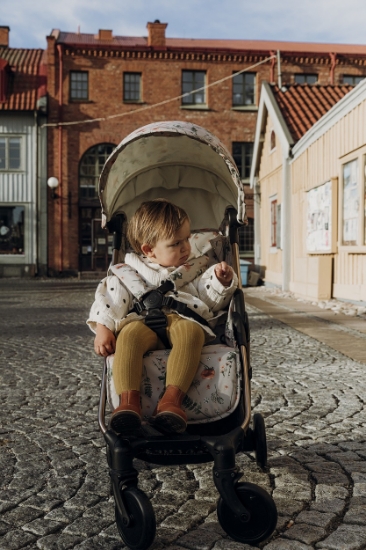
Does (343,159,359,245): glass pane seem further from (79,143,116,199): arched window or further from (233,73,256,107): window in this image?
(233,73,256,107): window

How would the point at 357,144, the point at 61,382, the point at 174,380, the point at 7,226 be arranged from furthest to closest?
the point at 7,226 < the point at 357,144 < the point at 61,382 < the point at 174,380

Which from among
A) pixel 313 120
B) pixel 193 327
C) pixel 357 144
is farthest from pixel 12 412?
pixel 313 120

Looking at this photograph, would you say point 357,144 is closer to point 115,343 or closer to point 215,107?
point 115,343

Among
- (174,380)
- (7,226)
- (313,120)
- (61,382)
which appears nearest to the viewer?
(174,380)

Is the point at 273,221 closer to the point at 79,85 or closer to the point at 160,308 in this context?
the point at 79,85

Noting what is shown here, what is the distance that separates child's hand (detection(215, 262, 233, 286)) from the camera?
3184 mm

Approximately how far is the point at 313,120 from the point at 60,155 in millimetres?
13676

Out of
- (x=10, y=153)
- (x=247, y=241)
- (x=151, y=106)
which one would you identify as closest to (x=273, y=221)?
(x=247, y=241)

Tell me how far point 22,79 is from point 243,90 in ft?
33.8

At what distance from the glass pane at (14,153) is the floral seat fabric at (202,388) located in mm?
27527

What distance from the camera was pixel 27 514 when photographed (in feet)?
9.12

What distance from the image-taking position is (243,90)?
30.5 metres

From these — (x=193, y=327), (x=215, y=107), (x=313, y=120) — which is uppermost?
(x=215, y=107)

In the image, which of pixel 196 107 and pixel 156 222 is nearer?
pixel 156 222
